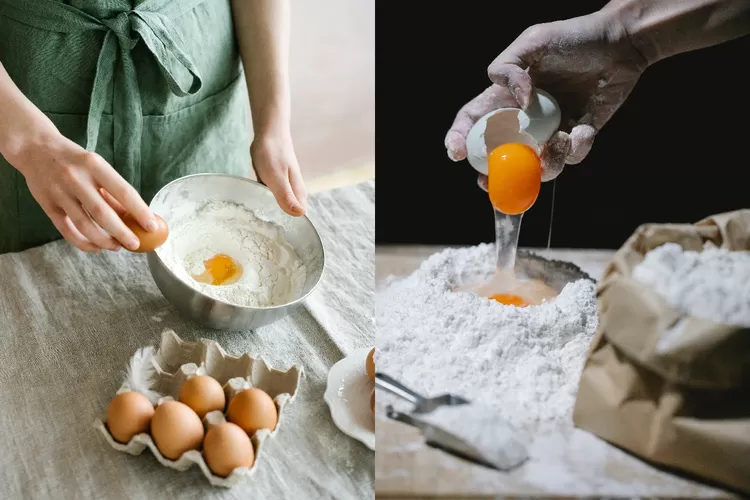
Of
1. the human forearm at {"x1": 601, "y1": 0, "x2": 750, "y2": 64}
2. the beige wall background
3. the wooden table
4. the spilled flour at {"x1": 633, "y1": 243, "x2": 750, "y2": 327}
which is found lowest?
the beige wall background

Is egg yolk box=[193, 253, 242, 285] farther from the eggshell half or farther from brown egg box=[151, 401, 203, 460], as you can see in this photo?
the eggshell half

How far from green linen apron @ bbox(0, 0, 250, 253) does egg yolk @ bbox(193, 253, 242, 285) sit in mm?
211

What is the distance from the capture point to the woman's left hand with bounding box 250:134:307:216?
879 millimetres

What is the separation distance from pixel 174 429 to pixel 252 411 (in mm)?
72

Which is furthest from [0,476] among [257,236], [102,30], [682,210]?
[682,210]

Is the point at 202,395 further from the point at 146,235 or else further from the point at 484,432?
the point at 484,432

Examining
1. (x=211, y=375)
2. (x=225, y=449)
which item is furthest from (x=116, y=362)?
(x=225, y=449)

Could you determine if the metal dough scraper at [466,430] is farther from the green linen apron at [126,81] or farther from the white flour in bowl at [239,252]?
the green linen apron at [126,81]

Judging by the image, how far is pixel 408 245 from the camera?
586 mm

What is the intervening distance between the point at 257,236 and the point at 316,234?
0.28 ft

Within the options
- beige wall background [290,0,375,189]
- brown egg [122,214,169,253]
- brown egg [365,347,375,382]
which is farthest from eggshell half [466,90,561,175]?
beige wall background [290,0,375,189]

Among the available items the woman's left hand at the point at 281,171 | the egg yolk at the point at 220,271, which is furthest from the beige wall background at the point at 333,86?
the egg yolk at the point at 220,271

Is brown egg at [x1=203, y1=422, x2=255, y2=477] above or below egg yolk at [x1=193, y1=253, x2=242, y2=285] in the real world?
below

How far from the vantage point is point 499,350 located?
51 centimetres
